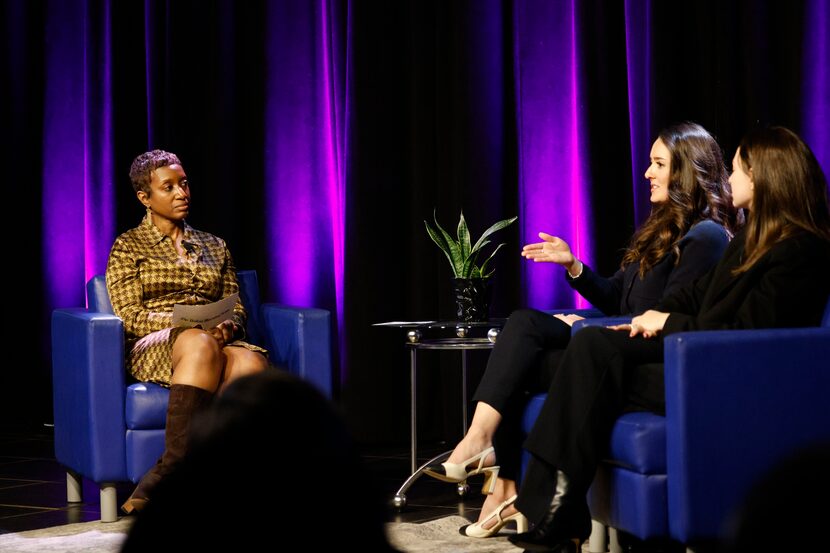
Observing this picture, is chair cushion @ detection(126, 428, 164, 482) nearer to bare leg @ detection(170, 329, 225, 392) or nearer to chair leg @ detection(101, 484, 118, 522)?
chair leg @ detection(101, 484, 118, 522)

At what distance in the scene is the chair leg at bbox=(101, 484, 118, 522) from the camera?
3428mm

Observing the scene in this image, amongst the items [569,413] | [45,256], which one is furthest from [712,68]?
[45,256]

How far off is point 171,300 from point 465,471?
1.35 metres

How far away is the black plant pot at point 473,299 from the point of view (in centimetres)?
377

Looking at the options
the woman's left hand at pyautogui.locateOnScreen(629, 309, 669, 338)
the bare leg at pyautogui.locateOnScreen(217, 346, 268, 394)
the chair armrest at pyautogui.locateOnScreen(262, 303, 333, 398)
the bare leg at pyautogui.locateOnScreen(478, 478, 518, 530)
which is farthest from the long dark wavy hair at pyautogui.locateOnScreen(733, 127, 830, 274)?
the bare leg at pyautogui.locateOnScreen(217, 346, 268, 394)

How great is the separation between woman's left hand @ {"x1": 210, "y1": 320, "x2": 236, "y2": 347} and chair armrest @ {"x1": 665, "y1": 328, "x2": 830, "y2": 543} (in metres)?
1.72

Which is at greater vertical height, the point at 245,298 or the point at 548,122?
the point at 548,122

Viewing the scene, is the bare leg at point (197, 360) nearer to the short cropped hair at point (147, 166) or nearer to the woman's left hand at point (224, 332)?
the woman's left hand at point (224, 332)

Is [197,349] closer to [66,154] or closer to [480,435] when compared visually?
[480,435]

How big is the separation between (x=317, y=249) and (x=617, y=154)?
1.47 m

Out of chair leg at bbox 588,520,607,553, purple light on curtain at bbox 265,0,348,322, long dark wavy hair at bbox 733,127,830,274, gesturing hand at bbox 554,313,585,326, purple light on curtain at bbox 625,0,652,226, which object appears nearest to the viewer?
long dark wavy hair at bbox 733,127,830,274

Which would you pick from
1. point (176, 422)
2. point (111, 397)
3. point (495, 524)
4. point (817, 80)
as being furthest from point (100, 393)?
point (817, 80)

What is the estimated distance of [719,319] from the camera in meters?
2.73

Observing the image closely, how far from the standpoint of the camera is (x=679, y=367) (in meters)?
2.40
